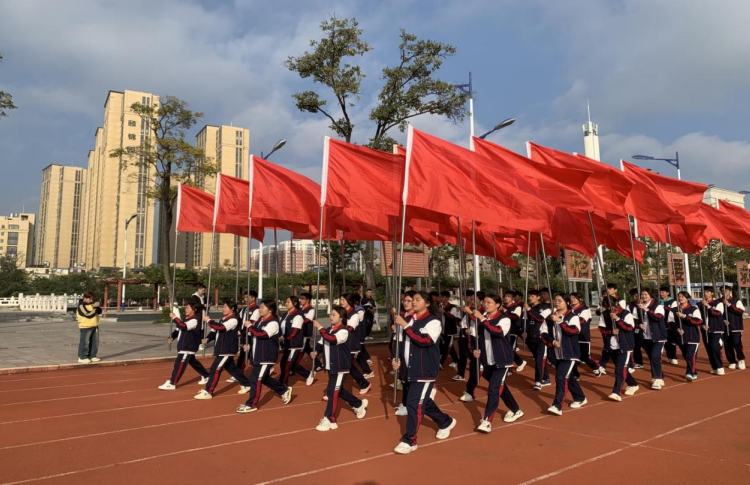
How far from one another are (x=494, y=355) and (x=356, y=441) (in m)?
1.97

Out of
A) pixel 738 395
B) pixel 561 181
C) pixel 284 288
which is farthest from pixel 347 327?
pixel 284 288

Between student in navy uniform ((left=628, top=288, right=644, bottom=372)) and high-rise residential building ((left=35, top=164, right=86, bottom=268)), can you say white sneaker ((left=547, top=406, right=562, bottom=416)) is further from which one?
high-rise residential building ((left=35, top=164, right=86, bottom=268))

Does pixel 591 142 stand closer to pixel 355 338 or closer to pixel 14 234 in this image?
pixel 355 338

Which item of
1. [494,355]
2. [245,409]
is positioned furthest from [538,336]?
[245,409]

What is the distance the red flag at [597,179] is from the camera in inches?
400

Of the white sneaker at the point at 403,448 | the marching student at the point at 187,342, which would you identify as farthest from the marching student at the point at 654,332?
the marching student at the point at 187,342

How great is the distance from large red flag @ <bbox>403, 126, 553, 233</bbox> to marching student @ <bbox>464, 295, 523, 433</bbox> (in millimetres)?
1825

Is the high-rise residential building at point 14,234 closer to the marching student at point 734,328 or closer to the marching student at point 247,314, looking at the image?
the marching student at point 247,314

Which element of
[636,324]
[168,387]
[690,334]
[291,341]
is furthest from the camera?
[636,324]

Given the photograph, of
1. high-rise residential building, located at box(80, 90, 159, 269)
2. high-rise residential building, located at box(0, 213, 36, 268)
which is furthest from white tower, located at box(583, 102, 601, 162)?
high-rise residential building, located at box(0, 213, 36, 268)

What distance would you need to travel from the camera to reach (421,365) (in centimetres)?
589

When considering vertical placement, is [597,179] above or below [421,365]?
above

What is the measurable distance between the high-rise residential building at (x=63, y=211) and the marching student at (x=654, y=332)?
11253 cm

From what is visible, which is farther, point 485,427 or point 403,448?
point 485,427
